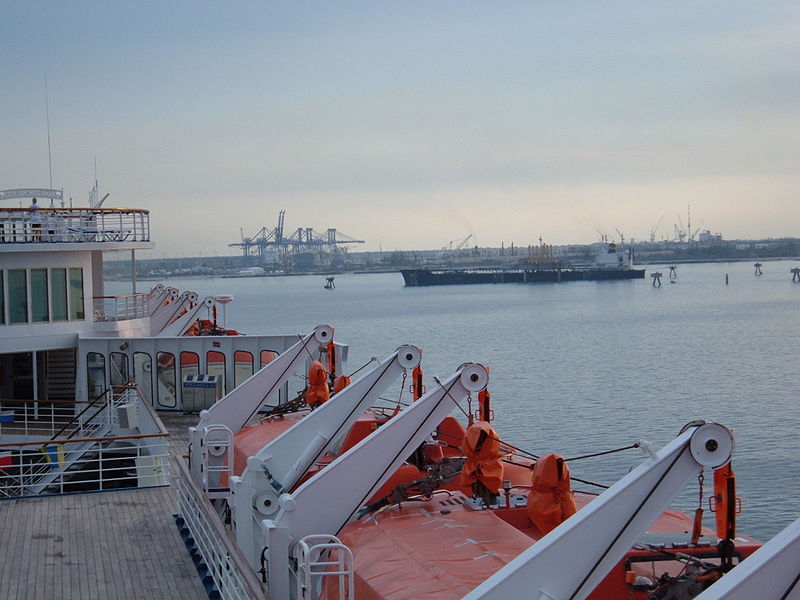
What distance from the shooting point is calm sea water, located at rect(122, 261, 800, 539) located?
29.5 meters

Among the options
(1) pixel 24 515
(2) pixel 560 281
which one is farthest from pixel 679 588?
(2) pixel 560 281

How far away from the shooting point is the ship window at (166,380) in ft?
68.8

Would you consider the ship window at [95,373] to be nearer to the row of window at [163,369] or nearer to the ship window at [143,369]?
the row of window at [163,369]

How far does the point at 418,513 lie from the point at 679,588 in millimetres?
3092

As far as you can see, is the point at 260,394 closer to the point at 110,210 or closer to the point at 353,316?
the point at 110,210

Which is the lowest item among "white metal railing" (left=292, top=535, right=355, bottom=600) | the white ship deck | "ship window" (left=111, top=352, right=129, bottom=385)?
the white ship deck

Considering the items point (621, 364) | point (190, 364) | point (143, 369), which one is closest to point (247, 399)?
point (190, 364)

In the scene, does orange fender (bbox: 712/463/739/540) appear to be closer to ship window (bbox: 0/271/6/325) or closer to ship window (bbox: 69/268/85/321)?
ship window (bbox: 0/271/6/325)

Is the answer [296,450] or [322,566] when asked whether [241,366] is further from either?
[322,566]

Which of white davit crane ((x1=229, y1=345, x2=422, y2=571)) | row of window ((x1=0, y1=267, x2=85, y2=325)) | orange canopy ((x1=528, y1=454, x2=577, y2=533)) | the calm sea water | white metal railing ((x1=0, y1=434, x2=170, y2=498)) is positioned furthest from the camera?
the calm sea water

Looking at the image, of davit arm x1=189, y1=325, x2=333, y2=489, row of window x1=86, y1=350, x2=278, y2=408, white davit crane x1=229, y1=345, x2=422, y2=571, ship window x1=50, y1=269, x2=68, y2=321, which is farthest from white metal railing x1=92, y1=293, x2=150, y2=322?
white davit crane x1=229, y1=345, x2=422, y2=571

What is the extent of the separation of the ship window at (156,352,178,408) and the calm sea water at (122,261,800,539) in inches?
450

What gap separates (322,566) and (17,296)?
13.1 m

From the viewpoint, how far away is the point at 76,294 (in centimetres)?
2064
